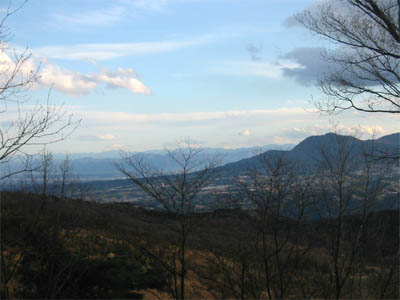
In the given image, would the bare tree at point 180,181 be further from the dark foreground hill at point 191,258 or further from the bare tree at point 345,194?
the bare tree at point 345,194

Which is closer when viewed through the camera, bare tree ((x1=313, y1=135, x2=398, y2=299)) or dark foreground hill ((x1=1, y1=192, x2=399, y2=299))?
dark foreground hill ((x1=1, y1=192, x2=399, y2=299))

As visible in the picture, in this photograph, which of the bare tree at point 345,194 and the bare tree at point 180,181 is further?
the bare tree at point 345,194

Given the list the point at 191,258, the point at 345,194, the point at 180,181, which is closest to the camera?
the point at 180,181

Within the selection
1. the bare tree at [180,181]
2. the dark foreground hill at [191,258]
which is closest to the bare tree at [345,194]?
the dark foreground hill at [191,258]

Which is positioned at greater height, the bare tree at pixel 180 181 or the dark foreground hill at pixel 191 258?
the bare tree at pixel 180 181

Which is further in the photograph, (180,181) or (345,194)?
(345,194)

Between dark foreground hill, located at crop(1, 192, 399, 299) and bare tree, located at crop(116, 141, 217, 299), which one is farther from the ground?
bare tree, located at crop(116, 141, 217, 299)

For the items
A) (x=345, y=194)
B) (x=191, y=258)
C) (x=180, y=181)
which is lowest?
(x=191, y=258)

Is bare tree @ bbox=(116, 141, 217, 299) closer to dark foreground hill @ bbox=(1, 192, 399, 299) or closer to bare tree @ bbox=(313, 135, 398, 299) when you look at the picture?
dark foreground hill @ bbox=(1, 192, 399, 299)

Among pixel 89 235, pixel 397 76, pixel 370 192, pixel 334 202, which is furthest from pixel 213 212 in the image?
pixel 89 235

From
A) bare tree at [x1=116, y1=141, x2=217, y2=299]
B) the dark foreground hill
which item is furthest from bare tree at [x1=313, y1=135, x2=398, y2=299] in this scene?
bare tree at [x1=116, y1=141, x2=217, y2=299]

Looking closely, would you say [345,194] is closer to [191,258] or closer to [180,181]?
[180,181]

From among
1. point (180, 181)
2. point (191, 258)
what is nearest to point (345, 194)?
point (180, 181)

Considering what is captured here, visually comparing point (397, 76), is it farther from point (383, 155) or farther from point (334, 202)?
point (334, 202)
